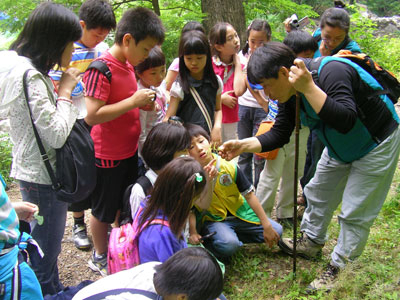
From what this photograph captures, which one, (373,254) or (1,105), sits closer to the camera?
(1,105)

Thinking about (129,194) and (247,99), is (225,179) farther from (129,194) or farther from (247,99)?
(247,99)

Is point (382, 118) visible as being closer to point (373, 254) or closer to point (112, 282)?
point (373, 254)

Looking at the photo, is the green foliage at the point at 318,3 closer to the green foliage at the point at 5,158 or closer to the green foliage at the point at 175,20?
the green foliage at the point at 175,20

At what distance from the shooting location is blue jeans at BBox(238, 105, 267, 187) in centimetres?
374

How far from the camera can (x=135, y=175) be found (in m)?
2.87

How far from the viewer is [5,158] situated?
5.05m

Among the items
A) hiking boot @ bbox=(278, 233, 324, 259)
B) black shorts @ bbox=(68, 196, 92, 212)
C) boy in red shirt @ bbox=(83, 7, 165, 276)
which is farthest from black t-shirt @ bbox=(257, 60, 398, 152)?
black shorts @ bbox=(68, 196, 92, 212)

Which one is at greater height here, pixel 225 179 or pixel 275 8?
pixel 275 8

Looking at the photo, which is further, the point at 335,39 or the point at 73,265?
the point at 335,39

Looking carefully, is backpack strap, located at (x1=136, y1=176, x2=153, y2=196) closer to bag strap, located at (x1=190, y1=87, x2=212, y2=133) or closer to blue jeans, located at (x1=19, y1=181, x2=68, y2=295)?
blue jeans, located at (x1=19, y1=181, x2=68, y2=295)

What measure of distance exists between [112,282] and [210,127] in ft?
6.20

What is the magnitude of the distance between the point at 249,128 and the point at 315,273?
1.71 metres

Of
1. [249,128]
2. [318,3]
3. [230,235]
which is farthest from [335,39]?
[318,3]

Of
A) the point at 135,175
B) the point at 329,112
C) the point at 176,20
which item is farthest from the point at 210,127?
the point at 176,20
